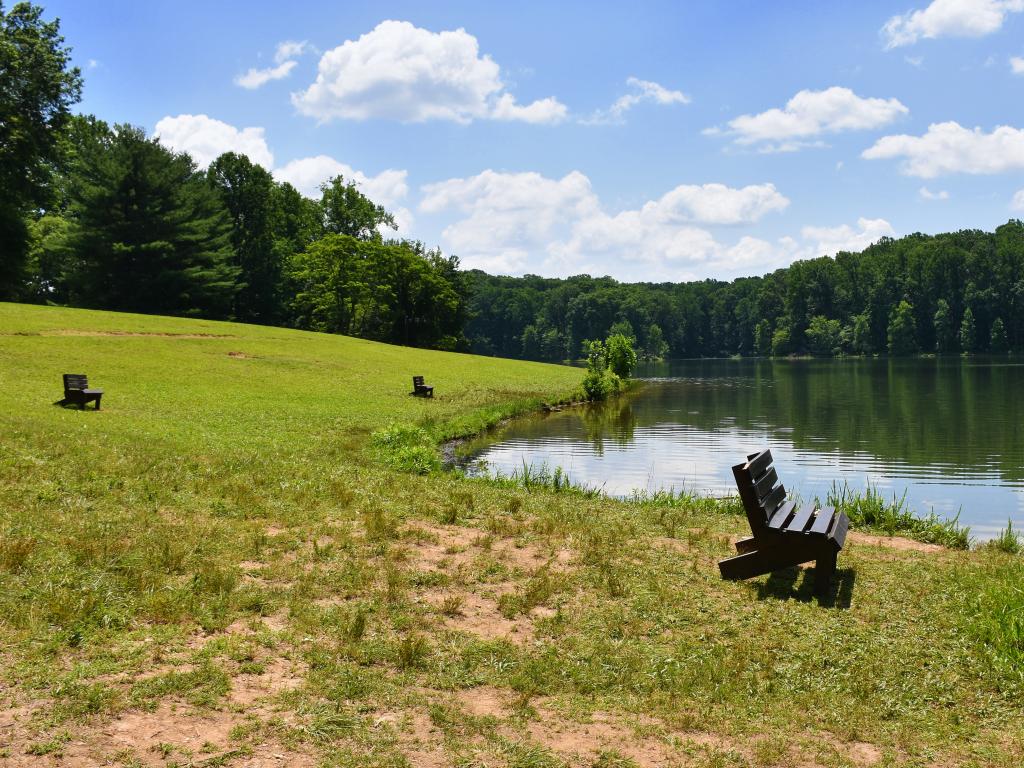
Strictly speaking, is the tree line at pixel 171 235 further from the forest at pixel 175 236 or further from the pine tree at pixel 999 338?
the pine tree at pixel 999 338

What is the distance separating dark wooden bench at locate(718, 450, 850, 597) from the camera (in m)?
9.25

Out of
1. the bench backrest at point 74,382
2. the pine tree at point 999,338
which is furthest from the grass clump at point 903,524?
the pine tree at point 999,338

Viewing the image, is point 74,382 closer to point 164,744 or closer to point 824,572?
point 164,744

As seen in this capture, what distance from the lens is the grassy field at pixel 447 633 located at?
572 cm

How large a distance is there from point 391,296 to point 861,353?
387 feet

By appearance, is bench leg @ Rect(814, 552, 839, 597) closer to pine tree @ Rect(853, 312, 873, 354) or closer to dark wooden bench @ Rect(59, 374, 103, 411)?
dark wooden bench @ Rect(59, 374, 103, 411)

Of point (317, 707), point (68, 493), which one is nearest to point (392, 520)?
point (68, 493)

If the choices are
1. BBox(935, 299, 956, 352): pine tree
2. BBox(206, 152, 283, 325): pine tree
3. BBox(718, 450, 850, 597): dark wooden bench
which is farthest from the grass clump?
BBox(935, 299, 956, 352): pine tree

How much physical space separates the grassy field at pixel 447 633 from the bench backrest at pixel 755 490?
836mm

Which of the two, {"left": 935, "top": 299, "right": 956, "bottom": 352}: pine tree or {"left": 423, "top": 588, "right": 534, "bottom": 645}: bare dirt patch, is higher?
{"left": 935, "top": 299, "right": 956, "bottom": 352}: pine tree

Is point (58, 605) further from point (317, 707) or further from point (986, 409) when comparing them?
point (986, 409)

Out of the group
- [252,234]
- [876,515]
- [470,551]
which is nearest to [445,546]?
[470,551]

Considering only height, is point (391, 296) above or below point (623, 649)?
above

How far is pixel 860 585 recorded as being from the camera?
938 cm
